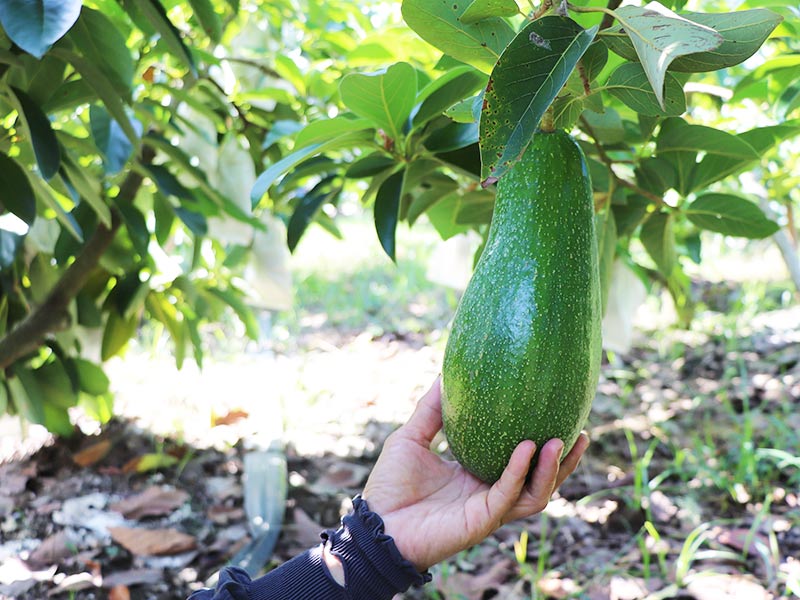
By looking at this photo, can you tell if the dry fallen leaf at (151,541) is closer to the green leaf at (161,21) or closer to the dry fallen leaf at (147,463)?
the dry fallen leaf at (147,463)

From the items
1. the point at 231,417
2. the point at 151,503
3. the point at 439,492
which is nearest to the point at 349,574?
the point at 439,492

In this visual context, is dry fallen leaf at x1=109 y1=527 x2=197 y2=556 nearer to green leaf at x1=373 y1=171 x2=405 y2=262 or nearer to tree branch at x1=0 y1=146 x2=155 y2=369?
tree branch at x1=0 y1=146 x2=155 y2=369

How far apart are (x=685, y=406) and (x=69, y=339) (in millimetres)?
1530

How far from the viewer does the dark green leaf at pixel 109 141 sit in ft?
3.05

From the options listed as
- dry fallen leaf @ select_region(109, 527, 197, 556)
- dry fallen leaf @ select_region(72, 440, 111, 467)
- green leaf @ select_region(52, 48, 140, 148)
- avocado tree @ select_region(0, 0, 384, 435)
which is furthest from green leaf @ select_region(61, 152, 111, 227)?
dry fallen leaf @ select_region(72, 440, 111, 467)

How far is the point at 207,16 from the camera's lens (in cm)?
88

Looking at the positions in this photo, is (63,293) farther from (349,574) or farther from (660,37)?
(660,37)

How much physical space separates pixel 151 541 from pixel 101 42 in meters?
0.99

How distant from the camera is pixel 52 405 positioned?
1461 millimetres

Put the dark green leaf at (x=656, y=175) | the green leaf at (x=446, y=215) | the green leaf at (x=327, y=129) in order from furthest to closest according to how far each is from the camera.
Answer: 1. the green leaf at (x=446, y=215)
2. the dark green leaf at (x=656, y=175)
3. the green leaf at (x=327, y=129)

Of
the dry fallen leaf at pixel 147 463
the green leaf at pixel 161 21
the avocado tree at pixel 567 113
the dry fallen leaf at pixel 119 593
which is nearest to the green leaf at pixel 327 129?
the avocado tree at pixel 567 113

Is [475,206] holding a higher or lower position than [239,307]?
higher

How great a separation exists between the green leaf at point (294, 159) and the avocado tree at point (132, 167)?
18 centimetres

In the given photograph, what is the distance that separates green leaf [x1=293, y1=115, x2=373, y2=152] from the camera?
2.42 ft
